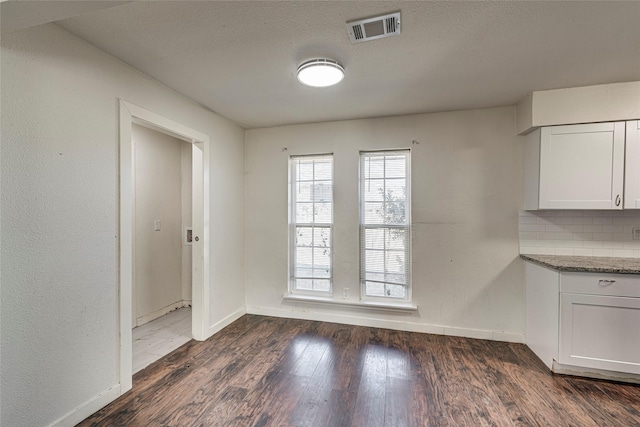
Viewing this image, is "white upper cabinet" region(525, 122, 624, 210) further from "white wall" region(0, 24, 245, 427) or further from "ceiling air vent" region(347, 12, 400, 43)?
"white wall" region(0, 24, 245, 427)

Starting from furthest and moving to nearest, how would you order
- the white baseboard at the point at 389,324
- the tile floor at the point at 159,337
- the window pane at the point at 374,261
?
1. the window pane at the point at 374,261
2. the white baseboard at the point at 389,324
3. the tile floor at the point at 159,337

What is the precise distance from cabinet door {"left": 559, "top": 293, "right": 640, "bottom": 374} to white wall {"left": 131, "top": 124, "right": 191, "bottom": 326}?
4209mm

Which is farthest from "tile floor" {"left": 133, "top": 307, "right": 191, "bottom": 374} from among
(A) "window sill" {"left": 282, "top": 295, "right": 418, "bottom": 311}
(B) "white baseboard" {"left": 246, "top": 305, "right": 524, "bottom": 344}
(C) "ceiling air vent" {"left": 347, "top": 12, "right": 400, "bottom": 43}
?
(C) "ceiling air vent" {"left": 347, "top": 12, "right": 400, "bottom": 43}

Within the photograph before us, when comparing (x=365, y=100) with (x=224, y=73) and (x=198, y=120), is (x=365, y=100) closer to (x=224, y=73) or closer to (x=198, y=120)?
(x=224, y=73)

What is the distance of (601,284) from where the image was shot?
216cm

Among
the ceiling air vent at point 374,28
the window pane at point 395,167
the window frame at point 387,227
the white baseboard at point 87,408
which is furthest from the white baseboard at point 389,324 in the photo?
the ceiling air vent at point 374,28

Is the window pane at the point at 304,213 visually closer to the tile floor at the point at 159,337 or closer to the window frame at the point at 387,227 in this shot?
the window frame at the point at 387,227

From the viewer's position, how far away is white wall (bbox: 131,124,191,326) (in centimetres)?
335

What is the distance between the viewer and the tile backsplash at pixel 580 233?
258 cm

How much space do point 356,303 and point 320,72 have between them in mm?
2452

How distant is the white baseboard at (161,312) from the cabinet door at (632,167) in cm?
494

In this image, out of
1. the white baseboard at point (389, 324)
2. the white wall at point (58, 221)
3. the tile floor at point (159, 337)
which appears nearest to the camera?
the white wall at point (58, 221)

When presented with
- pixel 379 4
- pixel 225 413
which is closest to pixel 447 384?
pixel 225 413

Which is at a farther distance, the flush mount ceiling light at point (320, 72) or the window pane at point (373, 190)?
the window pane at point (373, 190)
